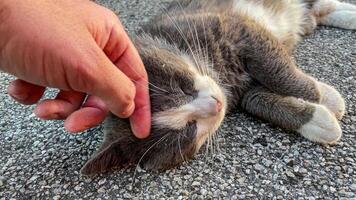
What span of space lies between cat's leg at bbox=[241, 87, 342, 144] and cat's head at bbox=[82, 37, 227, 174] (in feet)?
0.98

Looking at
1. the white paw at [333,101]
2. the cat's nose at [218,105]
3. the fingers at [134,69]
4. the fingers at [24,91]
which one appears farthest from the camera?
the white paw at [333,101]

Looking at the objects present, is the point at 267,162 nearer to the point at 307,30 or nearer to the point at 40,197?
the point at 40,197

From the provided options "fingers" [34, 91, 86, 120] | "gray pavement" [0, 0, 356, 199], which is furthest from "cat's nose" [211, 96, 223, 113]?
"fingers" [34, 91, 86, 120]

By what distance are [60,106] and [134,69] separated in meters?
0.33

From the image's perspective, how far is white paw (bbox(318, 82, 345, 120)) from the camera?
2305 millimetres

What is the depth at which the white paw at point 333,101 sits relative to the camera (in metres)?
2.30

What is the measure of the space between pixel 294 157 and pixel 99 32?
1.06 m

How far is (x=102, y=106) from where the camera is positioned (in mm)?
1915

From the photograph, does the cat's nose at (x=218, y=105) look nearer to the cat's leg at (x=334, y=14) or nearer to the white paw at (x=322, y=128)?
the white paw at (x=322, y=128)

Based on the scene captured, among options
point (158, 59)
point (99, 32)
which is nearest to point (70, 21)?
point (99, 32)

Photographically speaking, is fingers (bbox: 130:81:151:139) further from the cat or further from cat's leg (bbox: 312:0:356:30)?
cat's leg (bbox: 312:0:356:30)

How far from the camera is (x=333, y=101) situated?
2320mm

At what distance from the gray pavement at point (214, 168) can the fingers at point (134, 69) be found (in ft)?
0.95

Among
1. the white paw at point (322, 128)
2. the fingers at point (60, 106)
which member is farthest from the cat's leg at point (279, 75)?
the fingers at point (60, 106)
